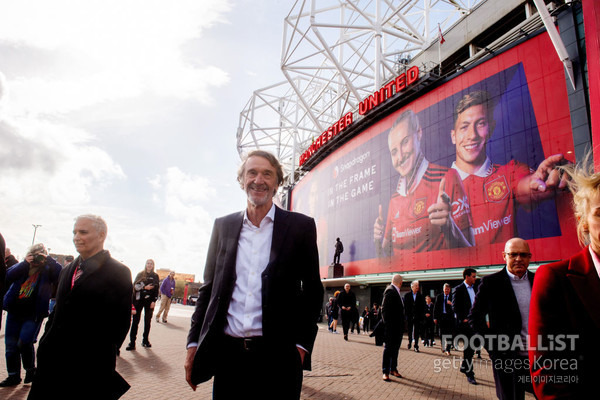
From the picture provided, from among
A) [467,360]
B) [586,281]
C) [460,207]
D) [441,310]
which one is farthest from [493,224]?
[586,281]

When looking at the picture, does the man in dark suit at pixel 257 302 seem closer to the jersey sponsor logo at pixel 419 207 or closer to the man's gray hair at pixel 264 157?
the man's gray hair at pixel 264 157

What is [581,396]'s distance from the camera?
1470 mm

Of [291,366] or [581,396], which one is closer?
[581,396]

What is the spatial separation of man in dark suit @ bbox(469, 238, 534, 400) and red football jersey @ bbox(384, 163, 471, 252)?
13.2 metres

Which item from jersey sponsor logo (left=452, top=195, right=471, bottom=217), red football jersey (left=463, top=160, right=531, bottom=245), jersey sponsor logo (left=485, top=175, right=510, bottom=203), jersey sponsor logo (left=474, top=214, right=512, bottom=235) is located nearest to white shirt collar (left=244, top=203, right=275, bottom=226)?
red football jersey (left=463, top=160, right=531, bottom=245)

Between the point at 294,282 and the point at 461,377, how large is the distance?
6.95 meters

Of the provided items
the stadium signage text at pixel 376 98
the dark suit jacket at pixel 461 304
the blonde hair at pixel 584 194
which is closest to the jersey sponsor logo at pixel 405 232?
the stadium signage text at pixel 376 98

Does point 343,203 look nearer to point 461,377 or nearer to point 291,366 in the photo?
point 461,377

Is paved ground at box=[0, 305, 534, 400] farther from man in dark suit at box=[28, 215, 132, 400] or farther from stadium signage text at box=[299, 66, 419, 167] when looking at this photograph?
stadium signage text at box=[299, 66, 419, 167]

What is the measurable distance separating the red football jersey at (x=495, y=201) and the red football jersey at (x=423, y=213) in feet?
1.80

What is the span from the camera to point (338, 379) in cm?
657

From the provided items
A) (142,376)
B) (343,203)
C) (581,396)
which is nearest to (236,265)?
(581,396)

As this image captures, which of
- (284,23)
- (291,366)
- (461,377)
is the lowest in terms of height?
(461,377)

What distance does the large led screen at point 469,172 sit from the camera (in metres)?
13.7
